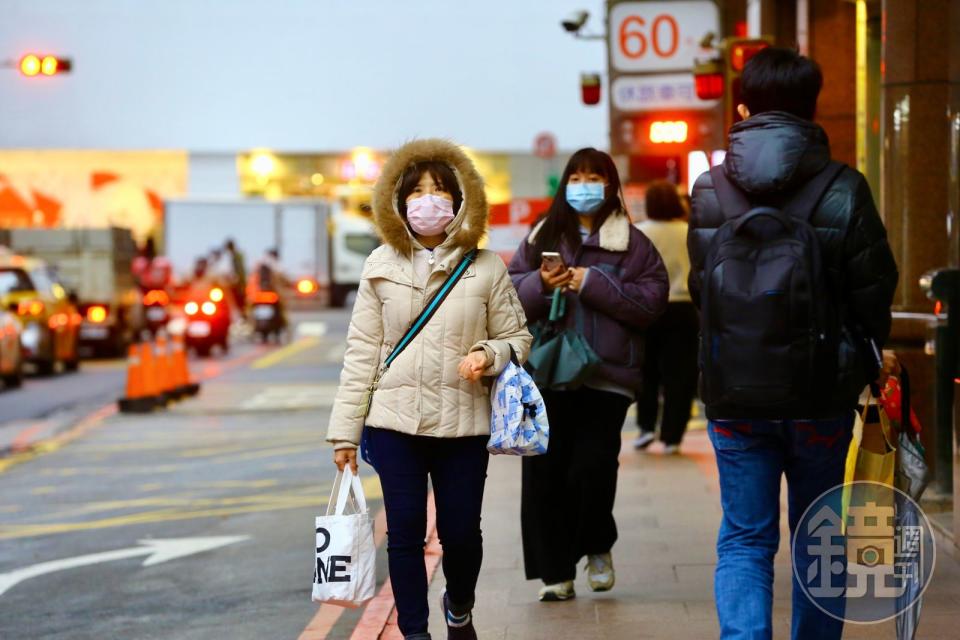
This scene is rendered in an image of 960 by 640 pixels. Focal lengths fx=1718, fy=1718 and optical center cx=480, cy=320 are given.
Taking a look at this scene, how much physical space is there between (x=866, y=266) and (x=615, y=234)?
7.56 ft

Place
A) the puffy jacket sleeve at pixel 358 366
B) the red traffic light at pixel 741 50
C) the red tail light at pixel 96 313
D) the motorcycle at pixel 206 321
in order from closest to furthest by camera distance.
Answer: the puffy jacket sleeve at pixel 358 366
the red traffic light at pixel 741 50
the motorcycle at pixel 206 321
the red tail light at pixel 96 313

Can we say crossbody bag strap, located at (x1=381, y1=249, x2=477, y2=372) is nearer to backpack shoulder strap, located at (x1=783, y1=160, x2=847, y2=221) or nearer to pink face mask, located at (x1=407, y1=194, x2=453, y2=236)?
pink face mask, located at (x1=407, y1=194, x2=453, y2=236)

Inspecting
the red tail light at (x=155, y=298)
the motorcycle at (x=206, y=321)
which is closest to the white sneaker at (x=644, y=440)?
the motorcycle at (x=206, y=321)

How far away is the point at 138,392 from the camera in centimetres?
1806

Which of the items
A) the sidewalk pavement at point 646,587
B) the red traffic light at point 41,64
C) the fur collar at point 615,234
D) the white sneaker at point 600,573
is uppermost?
the red traffic light at point 41,64

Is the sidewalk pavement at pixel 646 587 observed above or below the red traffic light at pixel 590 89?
below

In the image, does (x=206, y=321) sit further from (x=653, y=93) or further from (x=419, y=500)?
(x=419, y=500)

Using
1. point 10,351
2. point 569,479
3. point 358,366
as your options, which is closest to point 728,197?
point 358,366

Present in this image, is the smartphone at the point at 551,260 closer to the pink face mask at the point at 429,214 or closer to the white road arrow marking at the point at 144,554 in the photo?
the pink face mask at the point at 429,214

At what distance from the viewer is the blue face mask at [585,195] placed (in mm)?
6930

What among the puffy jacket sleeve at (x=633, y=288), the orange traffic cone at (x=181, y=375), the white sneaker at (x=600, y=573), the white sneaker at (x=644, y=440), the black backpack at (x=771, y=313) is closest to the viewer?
the black backpack at (x=771, y=313)

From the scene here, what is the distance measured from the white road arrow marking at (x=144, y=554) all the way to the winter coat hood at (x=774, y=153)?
4.91 meters

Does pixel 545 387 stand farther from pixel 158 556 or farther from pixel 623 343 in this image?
pixel 158 556

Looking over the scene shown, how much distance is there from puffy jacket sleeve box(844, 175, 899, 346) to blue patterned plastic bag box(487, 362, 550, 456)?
1303 mm
